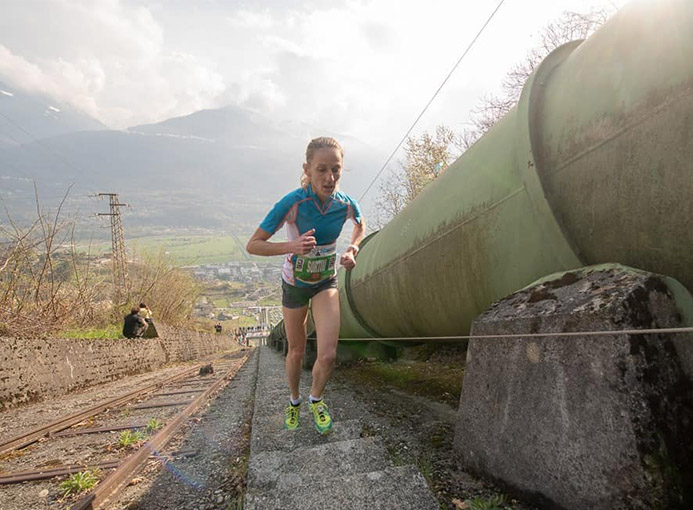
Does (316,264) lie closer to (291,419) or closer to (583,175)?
(291,419)

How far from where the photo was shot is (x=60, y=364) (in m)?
7.01

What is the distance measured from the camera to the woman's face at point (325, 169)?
2354mm

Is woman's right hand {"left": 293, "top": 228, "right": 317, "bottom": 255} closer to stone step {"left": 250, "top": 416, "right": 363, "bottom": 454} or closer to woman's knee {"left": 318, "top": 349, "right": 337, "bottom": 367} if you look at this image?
woman's knee {"left": 318, "top": 349, "right": 337, "bottom": 367}

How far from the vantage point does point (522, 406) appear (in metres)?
1.28

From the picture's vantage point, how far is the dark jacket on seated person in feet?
42.5

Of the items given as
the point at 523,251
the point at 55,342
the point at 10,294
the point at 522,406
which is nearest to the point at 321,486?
the point at 522,406

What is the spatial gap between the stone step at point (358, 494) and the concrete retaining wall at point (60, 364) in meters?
6.00

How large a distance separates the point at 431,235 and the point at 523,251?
28.4 inches

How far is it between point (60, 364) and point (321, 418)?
6879mm

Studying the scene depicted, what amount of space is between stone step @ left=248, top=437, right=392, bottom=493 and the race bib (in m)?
1.02

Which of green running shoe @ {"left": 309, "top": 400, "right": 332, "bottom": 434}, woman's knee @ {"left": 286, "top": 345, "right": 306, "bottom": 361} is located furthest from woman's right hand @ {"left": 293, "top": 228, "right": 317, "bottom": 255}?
green running shoe @ {"left": 309, "top": 400, "right": 332, "bottom": 434}

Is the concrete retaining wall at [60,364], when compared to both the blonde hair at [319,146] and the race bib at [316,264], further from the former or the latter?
the blonde hair at [319,146]

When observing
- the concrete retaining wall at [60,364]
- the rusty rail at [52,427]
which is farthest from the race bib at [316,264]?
the concrete retaining wall at [60,364]

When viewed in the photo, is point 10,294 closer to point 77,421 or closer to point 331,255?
point 77,421
